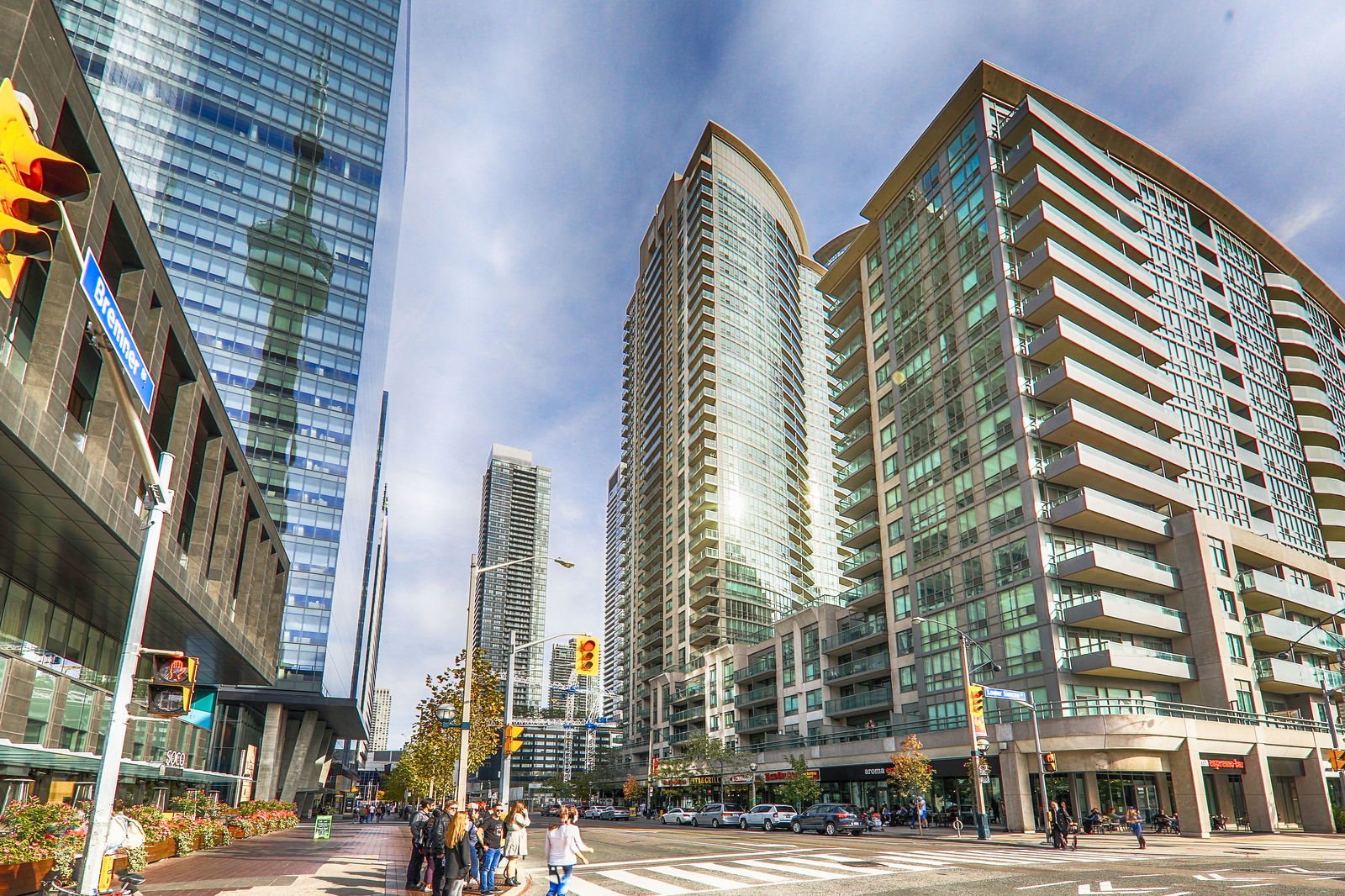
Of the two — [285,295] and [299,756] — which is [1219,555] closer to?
[299,756]

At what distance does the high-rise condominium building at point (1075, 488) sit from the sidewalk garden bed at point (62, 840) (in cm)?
3845

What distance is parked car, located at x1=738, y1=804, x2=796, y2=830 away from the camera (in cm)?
4788

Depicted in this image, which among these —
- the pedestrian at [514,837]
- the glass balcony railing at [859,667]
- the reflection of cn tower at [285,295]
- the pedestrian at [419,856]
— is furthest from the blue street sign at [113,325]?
the reflection of cn tower at [285,295]

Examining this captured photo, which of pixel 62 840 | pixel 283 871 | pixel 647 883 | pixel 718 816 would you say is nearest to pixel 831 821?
pixel 718 816

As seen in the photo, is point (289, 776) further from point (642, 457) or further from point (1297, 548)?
point (1297, 548)

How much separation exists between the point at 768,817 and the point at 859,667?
57.0 feet

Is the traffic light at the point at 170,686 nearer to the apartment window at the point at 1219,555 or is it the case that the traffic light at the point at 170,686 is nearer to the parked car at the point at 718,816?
the parked car at the point at 718,816

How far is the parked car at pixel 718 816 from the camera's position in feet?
185

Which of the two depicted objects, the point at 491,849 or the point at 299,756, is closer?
the point at 491,849

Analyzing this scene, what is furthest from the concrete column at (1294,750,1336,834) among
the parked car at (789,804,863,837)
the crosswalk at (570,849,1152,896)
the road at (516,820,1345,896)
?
the crosswalk at (570,849,1152,896)

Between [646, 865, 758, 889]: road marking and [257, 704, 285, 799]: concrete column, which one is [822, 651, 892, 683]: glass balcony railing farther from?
[257, 704, 285, 799]: concrete column

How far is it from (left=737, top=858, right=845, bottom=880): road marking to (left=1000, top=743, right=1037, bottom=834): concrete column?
2478cm

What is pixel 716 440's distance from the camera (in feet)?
347

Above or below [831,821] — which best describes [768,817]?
below
